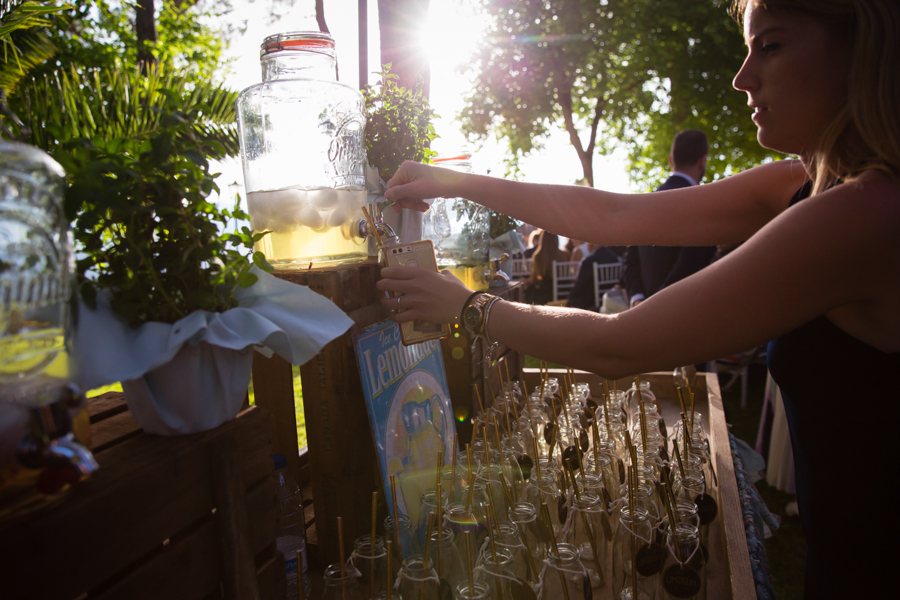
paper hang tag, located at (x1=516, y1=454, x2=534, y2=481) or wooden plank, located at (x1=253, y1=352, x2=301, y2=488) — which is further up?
wooden plank, located at (x1=253, y1=352, x2=301, y2=488)

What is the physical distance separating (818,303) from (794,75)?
45 cm

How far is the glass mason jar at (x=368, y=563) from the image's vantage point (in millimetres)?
1058

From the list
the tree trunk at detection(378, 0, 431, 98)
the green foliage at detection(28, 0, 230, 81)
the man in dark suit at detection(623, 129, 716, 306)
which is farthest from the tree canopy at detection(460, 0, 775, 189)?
the tree trunk at detection(378, 0, 431, 98)

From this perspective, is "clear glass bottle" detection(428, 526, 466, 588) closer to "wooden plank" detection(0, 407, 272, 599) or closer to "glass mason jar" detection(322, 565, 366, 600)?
"glass mason jar" detection(322, 565, 366, 600)

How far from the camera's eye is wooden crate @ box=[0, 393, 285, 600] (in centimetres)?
57

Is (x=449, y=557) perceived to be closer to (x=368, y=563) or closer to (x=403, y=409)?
(x=368, y=563)

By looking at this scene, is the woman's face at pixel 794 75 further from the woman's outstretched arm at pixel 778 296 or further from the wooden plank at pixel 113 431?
the wooden plank at pixel 113 431

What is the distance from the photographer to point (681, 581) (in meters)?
1.11

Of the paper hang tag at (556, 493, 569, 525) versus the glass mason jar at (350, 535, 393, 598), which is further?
the paper hang tag at (556, 493, 569, 525)

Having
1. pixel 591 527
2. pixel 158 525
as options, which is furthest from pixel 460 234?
pixel 158 525

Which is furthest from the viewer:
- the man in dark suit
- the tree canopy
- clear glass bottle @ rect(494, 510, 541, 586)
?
the tree canopy

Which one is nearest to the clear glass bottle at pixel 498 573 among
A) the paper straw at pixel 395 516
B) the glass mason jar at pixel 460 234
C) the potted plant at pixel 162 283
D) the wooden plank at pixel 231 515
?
the paper straw at pixel 395 516

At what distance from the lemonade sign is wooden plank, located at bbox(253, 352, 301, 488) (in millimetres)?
201

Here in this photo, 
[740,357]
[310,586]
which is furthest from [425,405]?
[740,357]
